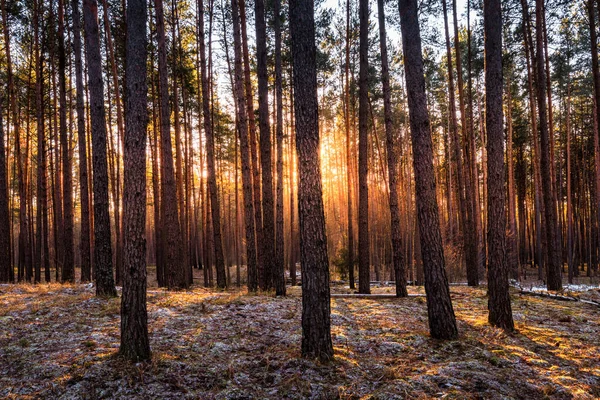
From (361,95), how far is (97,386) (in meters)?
9.37

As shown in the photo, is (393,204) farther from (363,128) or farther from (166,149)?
(166,149)

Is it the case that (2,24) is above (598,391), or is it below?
above

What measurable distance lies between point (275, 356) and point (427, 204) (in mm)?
3495

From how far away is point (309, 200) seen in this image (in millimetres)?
4891

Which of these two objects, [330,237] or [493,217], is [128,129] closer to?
[493,217]

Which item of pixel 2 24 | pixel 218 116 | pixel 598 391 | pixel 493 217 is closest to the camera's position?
pixel 598 391

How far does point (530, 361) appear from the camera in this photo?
17.0ft

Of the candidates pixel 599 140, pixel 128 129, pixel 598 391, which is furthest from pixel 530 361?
pixel 599 140

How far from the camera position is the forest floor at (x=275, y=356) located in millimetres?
4082

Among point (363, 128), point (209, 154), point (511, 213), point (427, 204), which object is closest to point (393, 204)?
point (363, 128)

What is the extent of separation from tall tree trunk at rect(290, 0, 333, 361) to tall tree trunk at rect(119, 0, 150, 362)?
2152 mm

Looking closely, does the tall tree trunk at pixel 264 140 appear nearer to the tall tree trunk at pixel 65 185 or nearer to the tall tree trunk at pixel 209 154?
the tall tree trunk at pixel 209 154

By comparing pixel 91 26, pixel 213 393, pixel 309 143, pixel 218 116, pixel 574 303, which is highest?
pixel 218 116

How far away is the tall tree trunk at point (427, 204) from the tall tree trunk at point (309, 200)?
2.08 m
